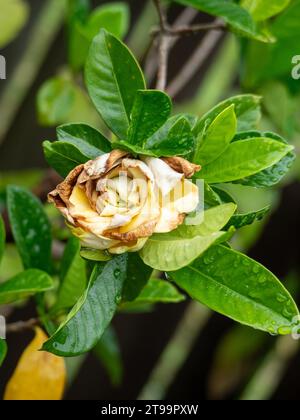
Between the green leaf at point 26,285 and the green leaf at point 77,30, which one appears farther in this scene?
the green leaf at point 77,30

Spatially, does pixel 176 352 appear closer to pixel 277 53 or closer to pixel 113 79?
pixel 277 53

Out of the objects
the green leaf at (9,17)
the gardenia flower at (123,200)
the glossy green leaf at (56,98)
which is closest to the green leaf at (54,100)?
the glossy green leaf at (56,98)

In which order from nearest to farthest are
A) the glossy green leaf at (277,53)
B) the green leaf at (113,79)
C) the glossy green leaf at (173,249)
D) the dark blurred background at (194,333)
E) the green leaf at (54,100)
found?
the glossy green leaf at (173,249)
the green leaf at (113,79)
the glossy green leaf at (277,53)
the green leaf at (54,100)
the dark blurred background at (194,333)

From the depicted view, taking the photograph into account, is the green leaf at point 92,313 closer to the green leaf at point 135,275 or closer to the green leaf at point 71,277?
the green leaf at point 135,275

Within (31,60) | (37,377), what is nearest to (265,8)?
(37,377)

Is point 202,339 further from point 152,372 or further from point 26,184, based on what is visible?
point 26,184

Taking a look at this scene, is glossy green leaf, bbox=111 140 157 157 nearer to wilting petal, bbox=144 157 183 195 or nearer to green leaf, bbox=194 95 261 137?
wilting petal, bbox=144 157 183 195
